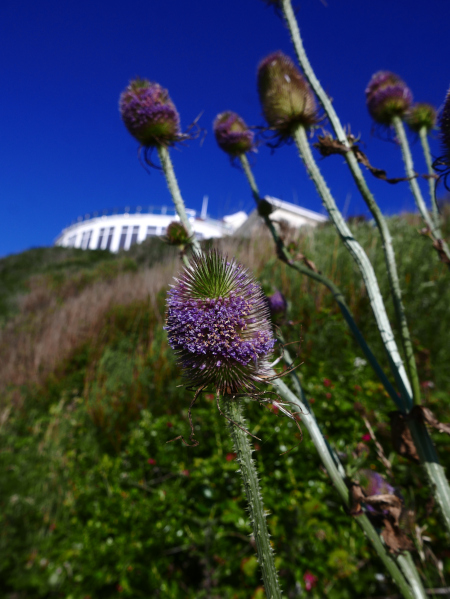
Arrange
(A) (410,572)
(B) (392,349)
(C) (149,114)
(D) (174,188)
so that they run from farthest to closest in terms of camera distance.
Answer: (C) (149,114) < (D) (174,188) < (B) (392,349) < (A) (410,572)

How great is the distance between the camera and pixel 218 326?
102 cm

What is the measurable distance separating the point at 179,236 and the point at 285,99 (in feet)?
4.29

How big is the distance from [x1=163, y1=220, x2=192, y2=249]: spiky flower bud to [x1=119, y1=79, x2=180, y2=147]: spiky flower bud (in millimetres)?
801

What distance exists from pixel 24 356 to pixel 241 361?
7301 millimetres

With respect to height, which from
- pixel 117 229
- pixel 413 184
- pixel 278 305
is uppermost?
pixel 117 229

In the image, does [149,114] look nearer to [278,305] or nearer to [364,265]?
[278,305]

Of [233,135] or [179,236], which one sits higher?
[233,135]

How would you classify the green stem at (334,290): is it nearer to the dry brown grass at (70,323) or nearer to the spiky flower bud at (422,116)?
the spiky flower bud at (422,116)

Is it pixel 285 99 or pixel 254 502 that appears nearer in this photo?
pixel 254 502

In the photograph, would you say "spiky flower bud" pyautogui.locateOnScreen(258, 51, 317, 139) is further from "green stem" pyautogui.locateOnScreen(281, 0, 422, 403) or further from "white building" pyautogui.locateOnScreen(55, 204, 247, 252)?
"white building" pyautogui.locateOnScreen(55, 204, 247, 252)

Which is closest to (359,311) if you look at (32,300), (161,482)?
(161,482)

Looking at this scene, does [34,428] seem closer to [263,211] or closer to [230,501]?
[230,501]

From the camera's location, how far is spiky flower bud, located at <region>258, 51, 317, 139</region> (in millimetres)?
2279

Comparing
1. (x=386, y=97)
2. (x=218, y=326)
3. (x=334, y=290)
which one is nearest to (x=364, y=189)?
(x=334, y=290)
